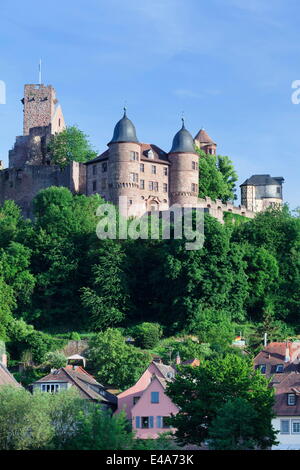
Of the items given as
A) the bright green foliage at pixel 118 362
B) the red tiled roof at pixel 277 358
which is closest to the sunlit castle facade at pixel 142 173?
the bright green foliage at pixel 118 362

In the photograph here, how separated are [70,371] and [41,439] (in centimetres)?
1923

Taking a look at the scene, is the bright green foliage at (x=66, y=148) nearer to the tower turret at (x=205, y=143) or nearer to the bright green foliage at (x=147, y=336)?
the tower turret at (x=205, y=143)

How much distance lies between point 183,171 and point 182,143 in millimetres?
2707

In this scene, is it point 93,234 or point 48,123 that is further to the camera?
point 48,123

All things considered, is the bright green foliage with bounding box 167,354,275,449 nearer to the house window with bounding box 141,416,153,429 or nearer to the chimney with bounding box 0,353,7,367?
the house window with bounding box 141,416,153,429

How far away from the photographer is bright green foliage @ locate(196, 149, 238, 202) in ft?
409

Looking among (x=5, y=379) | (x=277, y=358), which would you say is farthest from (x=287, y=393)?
(x=5, y=379)

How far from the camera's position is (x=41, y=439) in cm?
6381

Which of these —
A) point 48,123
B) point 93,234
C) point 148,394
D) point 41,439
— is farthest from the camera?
point 48,123

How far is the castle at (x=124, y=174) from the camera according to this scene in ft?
381

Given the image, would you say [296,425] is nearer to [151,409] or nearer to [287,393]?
[287,393]

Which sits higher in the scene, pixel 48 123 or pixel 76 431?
pixel 48 123
